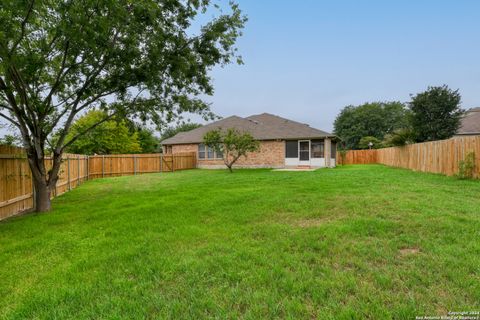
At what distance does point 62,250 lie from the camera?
3.86 m

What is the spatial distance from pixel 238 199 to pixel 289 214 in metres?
1.90

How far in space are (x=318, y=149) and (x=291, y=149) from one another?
1916mm

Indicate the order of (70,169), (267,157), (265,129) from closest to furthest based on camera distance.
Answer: (70,169), (267,157), (265,129)

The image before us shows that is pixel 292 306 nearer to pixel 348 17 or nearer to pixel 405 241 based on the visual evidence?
pixel 405 241

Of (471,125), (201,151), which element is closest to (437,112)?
(471,125)

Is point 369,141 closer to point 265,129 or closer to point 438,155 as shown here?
point 265,129

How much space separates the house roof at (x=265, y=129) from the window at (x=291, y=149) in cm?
47

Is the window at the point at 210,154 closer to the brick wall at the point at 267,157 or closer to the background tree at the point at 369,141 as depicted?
the brick wall at the point at 267,157

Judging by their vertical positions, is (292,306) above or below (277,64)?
below

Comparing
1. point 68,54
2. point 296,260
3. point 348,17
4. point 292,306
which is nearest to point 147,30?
point 68,54

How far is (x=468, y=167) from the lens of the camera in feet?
31.1

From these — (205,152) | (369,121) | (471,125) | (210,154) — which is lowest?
(210,154)

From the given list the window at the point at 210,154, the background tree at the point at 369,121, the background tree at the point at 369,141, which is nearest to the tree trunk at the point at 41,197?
the window at the point at 210,154

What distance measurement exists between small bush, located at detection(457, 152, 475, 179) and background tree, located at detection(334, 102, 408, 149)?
37389 millimetres
